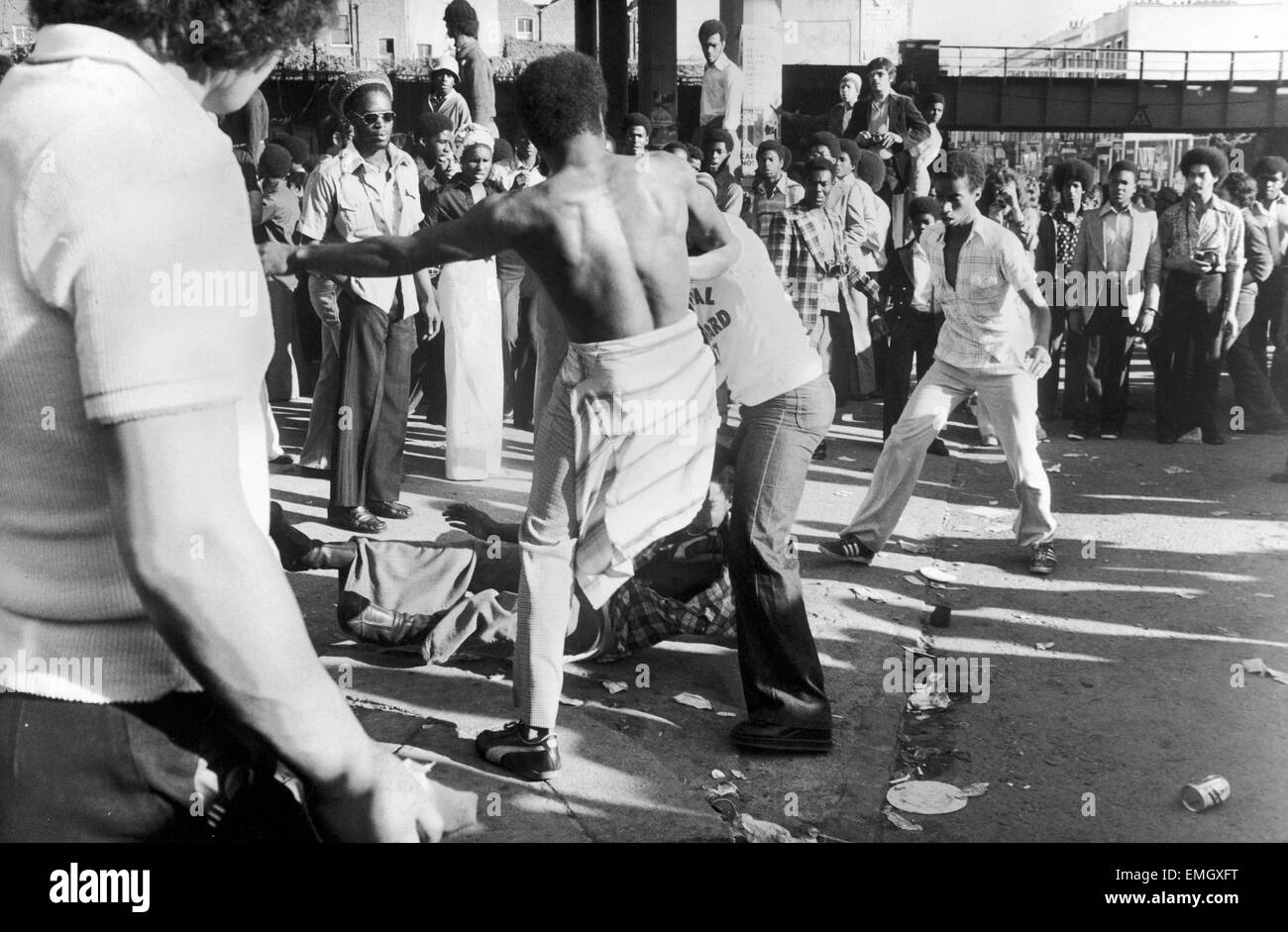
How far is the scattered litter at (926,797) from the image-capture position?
12.2 feet

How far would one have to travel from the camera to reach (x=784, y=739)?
4023mm

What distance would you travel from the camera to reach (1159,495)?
8016 mm

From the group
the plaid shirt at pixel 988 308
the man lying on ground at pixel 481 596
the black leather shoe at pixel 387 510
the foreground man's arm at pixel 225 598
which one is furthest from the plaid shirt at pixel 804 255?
the foreground man's arm at pixel 225 598

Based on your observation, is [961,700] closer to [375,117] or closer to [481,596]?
[481,596]

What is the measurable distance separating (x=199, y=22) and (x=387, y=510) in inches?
224

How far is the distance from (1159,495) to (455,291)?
15.0 feet

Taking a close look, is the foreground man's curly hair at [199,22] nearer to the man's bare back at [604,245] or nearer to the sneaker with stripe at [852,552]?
the man's bare back at [604,245]

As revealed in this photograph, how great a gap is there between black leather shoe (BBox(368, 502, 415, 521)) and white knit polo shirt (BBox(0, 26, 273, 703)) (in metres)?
5.61

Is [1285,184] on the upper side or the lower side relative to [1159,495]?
upper

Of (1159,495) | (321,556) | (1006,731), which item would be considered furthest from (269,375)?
(1006,731)

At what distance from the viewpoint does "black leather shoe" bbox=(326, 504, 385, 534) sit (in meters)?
6.56

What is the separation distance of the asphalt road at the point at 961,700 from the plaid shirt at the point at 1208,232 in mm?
3169

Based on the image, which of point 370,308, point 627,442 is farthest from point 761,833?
point 370,308
